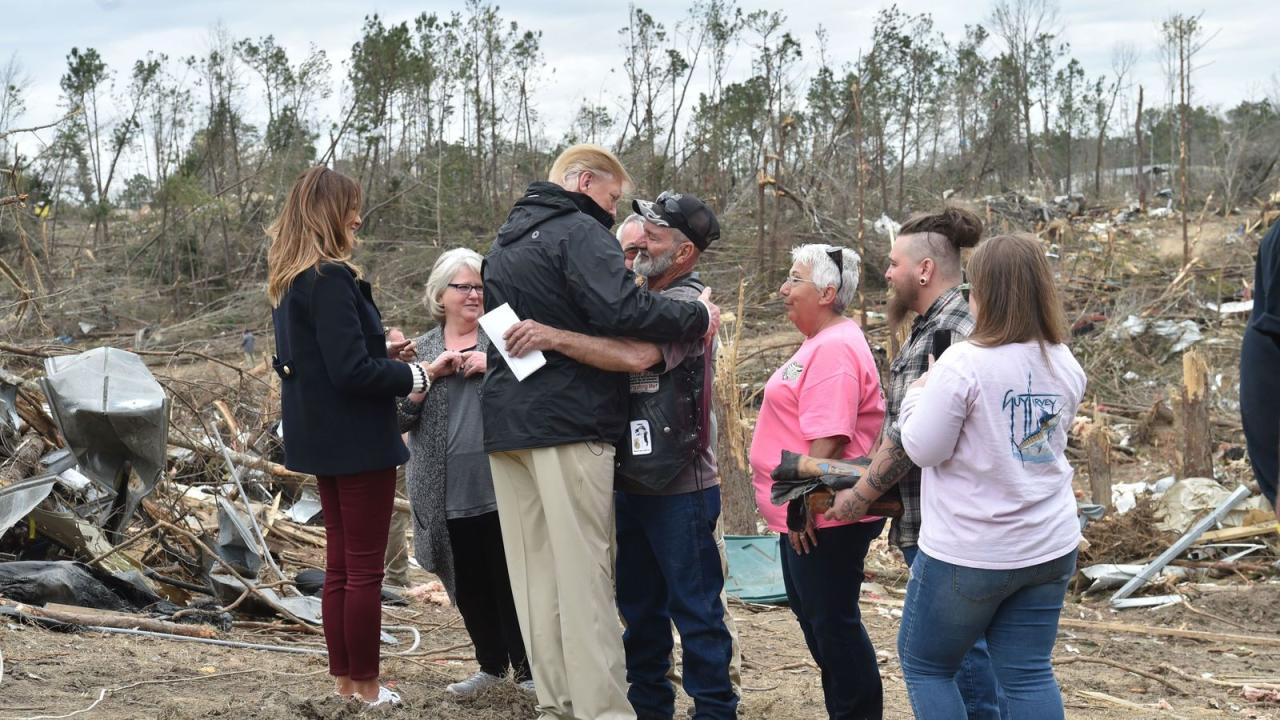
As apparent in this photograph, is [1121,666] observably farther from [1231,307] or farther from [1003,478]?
[1231,307]

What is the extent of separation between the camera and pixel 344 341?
3.61m

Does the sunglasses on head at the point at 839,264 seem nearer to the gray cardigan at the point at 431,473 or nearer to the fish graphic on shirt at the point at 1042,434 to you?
the fish graphic on shirt at the point at 1042,434

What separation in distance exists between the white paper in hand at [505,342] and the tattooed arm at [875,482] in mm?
974

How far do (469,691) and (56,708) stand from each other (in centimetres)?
135

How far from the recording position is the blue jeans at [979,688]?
3.36m

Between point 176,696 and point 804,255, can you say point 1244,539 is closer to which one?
point 804,255

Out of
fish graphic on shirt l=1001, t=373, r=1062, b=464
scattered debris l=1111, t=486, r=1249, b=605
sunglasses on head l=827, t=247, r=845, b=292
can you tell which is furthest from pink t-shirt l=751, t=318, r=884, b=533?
scattered debris l=1111, t=486, r=1249, b=605

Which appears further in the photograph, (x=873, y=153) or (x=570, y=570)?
(x=873, y=153)

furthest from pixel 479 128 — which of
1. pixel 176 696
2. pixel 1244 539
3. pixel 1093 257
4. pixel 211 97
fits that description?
pixel 176 696

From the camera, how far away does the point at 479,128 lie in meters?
26.8

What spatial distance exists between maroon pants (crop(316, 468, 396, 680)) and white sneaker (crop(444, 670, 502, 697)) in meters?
0.39

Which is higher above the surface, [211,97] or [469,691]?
[211,97]

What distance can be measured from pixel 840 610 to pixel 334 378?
1741 mm

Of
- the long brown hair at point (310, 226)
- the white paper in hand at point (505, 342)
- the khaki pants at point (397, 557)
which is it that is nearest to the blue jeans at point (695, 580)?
the white paper in hand at point (505, 342)
